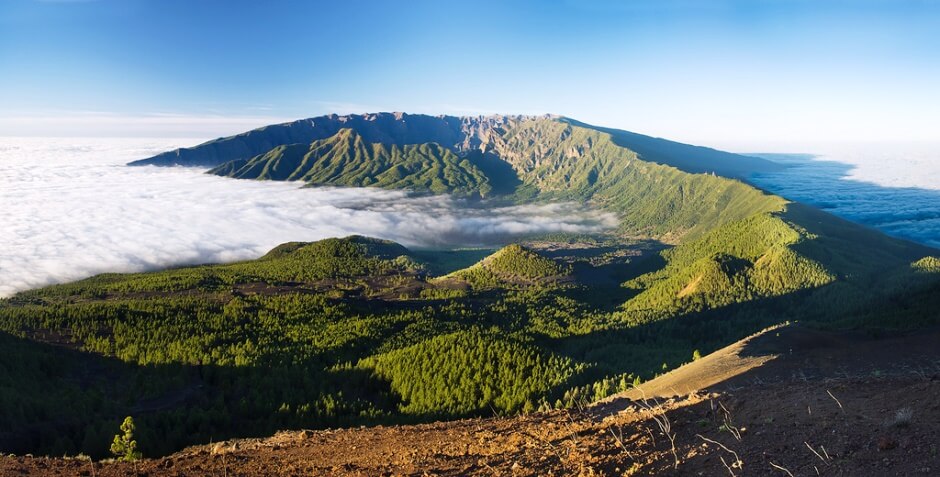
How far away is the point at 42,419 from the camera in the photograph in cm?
8469

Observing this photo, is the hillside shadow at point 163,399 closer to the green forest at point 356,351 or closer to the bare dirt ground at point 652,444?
the green forest at point 356,351

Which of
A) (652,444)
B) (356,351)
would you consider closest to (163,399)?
(356,351)

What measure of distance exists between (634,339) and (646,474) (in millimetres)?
141959

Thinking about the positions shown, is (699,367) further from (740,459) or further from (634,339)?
(634,339)

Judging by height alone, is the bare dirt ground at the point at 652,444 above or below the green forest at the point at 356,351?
above

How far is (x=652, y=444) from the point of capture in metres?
19.9

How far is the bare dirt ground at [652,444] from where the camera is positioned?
53.5 ft

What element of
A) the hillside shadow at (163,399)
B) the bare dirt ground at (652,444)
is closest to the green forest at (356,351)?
the hillside shadow at (163,399)

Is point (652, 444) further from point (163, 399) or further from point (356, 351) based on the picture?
point (356, 351)

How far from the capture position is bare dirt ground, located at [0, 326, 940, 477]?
16297mm

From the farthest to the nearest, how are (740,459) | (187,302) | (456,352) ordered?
(187,302) < (456,352) < (740,459)

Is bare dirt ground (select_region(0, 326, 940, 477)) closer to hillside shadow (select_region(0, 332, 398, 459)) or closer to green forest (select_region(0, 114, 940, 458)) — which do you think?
green forest (select_region(0, 114, 940, 458))

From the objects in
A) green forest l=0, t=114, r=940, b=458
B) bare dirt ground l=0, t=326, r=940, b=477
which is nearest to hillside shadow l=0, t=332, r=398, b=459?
green forest l=0, t=114, r=940, b=458

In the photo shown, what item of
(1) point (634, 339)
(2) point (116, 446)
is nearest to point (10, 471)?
(2) point (116, 446)
